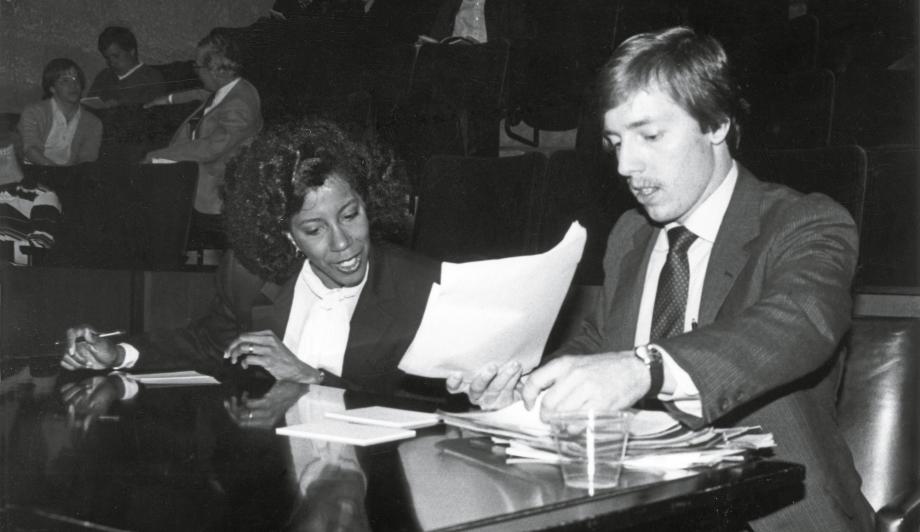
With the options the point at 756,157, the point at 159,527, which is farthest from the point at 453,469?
the point at 756,157

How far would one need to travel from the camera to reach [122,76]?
5125 mm

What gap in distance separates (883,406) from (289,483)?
34.6 inches

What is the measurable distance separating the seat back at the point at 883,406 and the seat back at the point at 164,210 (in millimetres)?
2992

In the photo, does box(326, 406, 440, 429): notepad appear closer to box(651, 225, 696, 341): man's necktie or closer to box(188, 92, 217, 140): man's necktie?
box(651, 225, 696, 341): man's necktie

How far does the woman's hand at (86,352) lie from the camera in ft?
5.86

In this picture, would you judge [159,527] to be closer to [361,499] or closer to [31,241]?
[361,499]

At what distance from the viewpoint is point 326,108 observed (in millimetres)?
4266

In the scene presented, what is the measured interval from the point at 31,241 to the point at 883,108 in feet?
11.5

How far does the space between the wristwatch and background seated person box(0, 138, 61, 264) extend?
377cm

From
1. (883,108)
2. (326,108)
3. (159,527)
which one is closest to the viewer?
(159,527)

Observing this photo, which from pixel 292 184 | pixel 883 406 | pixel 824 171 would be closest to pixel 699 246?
pixel 824 171

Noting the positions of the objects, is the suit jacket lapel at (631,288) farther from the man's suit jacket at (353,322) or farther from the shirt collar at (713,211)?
the man's suit jacket at (353,322)

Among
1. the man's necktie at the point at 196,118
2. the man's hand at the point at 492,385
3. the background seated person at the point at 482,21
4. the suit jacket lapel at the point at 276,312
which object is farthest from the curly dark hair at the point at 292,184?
the man's necktie at the point at 196,118

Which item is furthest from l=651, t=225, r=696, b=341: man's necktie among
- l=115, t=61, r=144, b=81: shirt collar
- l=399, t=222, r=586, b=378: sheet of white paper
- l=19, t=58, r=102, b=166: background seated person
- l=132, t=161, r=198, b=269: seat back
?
l=115, t=61, r=144, b=81: shirt collar
